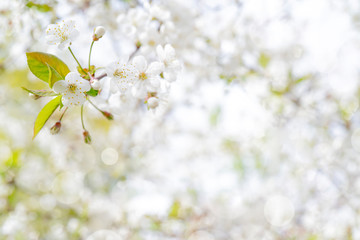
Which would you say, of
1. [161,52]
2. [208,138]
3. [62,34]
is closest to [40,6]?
[62,34]

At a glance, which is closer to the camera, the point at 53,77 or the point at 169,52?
the point at 53,77

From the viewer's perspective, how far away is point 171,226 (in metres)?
2.00

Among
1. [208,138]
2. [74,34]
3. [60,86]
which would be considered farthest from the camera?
[208,138]

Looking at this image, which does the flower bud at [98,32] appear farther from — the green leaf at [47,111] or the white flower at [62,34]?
the green leaf at [47,111]

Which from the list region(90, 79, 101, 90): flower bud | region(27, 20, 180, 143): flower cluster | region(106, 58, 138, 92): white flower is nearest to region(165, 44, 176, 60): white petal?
region(27, 20, 180, 143): flower cluster

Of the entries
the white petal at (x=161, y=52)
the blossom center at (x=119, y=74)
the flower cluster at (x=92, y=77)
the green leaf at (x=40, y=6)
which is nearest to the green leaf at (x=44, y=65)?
the flower cluster at (x=92, y=77)

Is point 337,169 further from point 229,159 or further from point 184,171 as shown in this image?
point 184,171

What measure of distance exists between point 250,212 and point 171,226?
2.46 feet

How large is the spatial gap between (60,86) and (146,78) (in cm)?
22

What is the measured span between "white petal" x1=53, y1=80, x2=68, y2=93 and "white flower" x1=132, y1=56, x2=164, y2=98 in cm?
18

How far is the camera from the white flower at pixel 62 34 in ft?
2.45

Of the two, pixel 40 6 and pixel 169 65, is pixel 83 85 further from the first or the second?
pixel 40 6

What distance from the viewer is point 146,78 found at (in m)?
0.79

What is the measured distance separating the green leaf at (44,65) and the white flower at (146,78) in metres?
0.17
